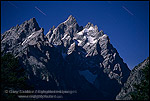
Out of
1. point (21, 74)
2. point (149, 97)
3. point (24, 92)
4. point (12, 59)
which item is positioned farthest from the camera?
point (21, 74)

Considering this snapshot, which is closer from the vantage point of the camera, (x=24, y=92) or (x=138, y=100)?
(x=138, y=100)

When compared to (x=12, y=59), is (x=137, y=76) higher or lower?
higher

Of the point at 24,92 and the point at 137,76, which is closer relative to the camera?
the point at 24,92

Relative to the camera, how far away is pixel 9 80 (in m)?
19.8

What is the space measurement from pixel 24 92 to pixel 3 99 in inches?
216

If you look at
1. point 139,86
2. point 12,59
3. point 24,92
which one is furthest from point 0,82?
point 139,86

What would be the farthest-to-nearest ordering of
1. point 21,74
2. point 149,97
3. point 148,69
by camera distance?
1. point 21,74
2. point 148,69
3. point 149,97

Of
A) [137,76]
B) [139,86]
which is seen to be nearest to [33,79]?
[137,76]

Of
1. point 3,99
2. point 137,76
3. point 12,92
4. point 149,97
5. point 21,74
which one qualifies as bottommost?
point 149,97

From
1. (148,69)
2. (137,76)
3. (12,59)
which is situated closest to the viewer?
(148,69)

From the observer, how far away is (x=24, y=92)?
24.2m

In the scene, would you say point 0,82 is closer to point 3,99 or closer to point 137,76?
point 3,99

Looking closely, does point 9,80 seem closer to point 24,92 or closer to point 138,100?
point 24,92

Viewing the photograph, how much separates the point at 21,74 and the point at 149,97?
64.8 feet
